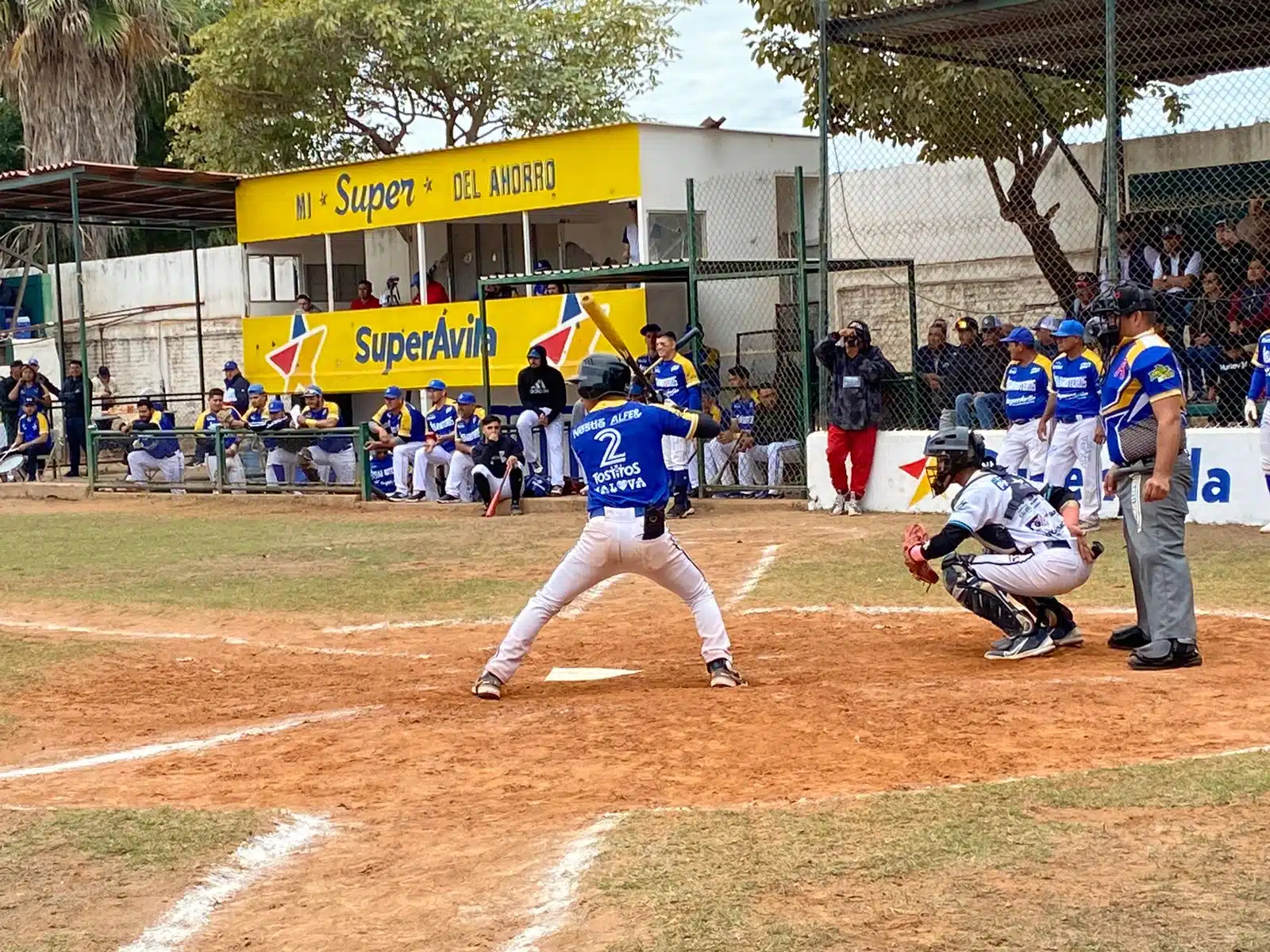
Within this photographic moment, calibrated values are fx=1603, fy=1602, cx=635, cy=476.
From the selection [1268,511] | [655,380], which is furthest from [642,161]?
[1268,511]

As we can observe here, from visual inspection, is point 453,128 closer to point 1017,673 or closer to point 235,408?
point 235,408

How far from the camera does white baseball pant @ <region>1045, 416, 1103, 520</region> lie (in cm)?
1407

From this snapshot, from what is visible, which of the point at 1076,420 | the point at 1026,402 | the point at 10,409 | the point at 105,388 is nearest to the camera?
the point at 1076,420

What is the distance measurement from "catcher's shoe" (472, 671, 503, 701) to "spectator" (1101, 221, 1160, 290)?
9.63m

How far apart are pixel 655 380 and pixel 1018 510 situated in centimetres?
863

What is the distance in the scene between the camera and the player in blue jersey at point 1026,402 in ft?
47.1

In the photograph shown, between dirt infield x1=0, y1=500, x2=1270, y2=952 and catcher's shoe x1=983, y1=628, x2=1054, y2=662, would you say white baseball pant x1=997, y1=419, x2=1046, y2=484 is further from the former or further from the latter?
catcher's shoe x1=983, y1=628, x2=1054, y2=662

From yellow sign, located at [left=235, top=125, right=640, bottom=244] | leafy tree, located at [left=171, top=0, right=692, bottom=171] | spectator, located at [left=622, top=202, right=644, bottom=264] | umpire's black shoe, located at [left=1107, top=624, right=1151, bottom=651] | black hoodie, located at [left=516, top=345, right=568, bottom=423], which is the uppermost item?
leafy tree, located at [left=171, top=0, right=692, bottom=171]

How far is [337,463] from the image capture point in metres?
21.2

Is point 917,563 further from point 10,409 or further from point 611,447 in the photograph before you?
point 10,409

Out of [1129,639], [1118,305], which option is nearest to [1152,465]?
[1118,305]

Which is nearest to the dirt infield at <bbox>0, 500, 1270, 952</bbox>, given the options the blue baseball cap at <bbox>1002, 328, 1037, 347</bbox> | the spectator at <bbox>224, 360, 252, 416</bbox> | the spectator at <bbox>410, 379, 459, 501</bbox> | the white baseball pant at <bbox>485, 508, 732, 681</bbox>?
the white baseball pant at <bbox>485, 508, 732, 681</bbox>

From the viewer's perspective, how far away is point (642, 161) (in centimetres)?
2058

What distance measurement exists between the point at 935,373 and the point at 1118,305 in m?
9.27
